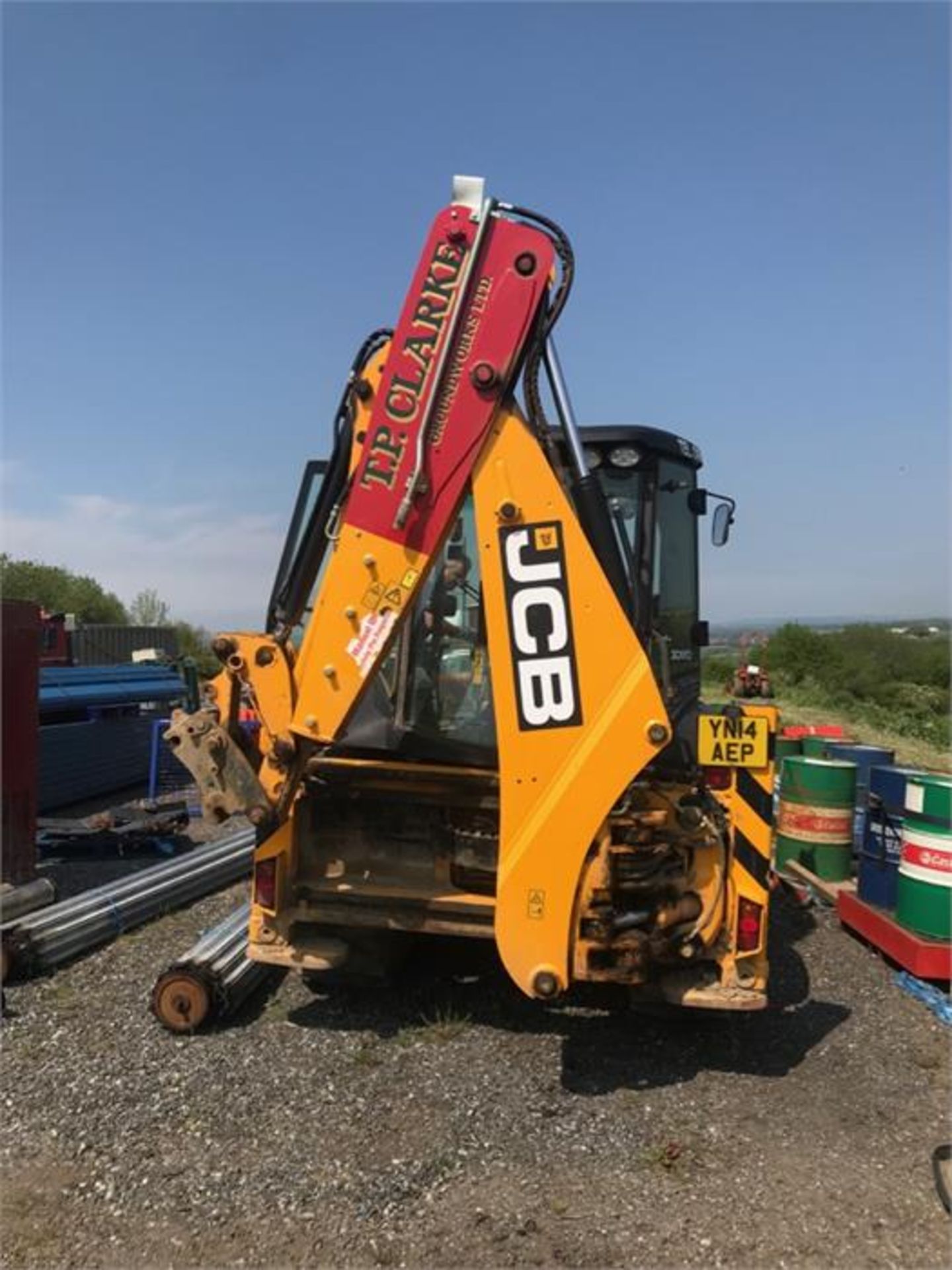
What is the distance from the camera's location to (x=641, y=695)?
3.79 metres

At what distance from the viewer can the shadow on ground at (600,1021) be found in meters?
4.23

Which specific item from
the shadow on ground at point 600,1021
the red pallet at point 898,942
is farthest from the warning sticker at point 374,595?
the red pallet at point 898,942

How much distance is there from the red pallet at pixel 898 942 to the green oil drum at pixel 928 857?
0.25ft

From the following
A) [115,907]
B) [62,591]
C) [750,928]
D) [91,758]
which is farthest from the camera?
[62,591]

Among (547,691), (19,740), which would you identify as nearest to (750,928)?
(547,691)

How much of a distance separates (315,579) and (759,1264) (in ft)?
10.3

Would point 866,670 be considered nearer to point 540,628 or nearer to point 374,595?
point 540,628

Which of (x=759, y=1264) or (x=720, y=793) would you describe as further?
(x=720, y=793)

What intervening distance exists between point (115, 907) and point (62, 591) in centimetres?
4534

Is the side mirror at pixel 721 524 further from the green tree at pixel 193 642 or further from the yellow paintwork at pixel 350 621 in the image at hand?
the green tree at pixel 193 642

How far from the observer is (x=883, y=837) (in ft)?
19.6

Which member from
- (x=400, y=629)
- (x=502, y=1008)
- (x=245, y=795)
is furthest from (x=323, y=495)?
(x=502, y=1008)

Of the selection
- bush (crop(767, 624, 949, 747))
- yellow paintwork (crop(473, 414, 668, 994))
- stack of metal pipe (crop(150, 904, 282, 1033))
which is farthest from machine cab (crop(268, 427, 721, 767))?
bush (crop(767, 624, 949, 747))

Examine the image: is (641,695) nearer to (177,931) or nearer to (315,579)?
(315,579)
